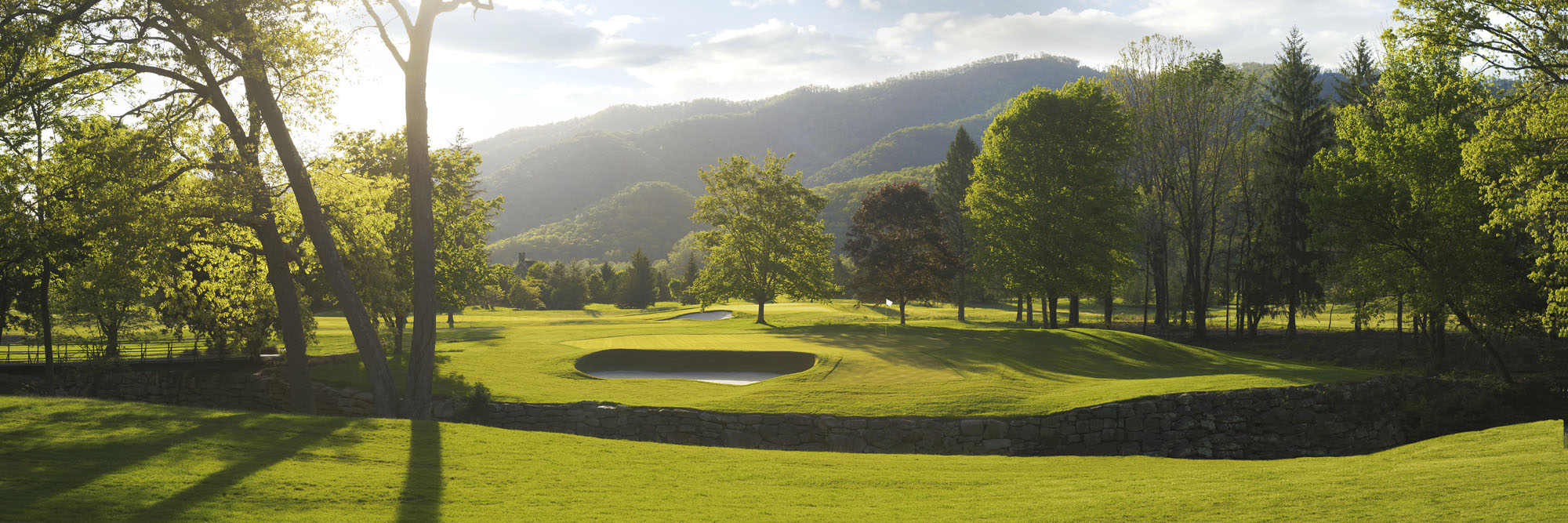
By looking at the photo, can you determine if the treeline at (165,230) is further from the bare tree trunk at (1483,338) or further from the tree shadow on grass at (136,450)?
the bare tree trunk at (1483,338)

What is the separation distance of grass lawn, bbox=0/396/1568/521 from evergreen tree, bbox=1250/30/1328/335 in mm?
26772

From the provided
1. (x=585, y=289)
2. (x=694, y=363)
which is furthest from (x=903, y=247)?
(x=585, y=289)

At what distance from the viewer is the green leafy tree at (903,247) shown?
41281 millimetres

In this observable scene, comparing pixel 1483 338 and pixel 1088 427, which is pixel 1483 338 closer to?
pixel 1483 338

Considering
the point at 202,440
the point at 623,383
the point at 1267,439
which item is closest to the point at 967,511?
the point at 202,440

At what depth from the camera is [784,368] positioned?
27156mm

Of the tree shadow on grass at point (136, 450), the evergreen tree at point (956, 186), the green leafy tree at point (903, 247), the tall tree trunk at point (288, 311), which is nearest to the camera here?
the tree shadow on grass at point (136, 450)

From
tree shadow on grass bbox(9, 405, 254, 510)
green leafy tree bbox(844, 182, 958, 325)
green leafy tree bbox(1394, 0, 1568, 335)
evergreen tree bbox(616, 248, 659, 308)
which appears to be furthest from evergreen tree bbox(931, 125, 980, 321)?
tree shadow on grass bbox(9, 405, 254, 510)

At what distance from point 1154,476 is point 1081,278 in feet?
81.1

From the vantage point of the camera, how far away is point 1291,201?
38.2 m

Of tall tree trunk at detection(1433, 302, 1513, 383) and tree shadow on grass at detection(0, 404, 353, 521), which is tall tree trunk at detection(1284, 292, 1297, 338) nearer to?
tall tree trunk at detection(1433, 302, 1513, 383)

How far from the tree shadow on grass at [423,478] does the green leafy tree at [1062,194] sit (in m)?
28.1

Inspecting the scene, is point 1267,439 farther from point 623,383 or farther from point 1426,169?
point 623,383

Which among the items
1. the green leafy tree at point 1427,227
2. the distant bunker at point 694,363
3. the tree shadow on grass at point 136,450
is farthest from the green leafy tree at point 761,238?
the tree shadow on grass at point 136,450
